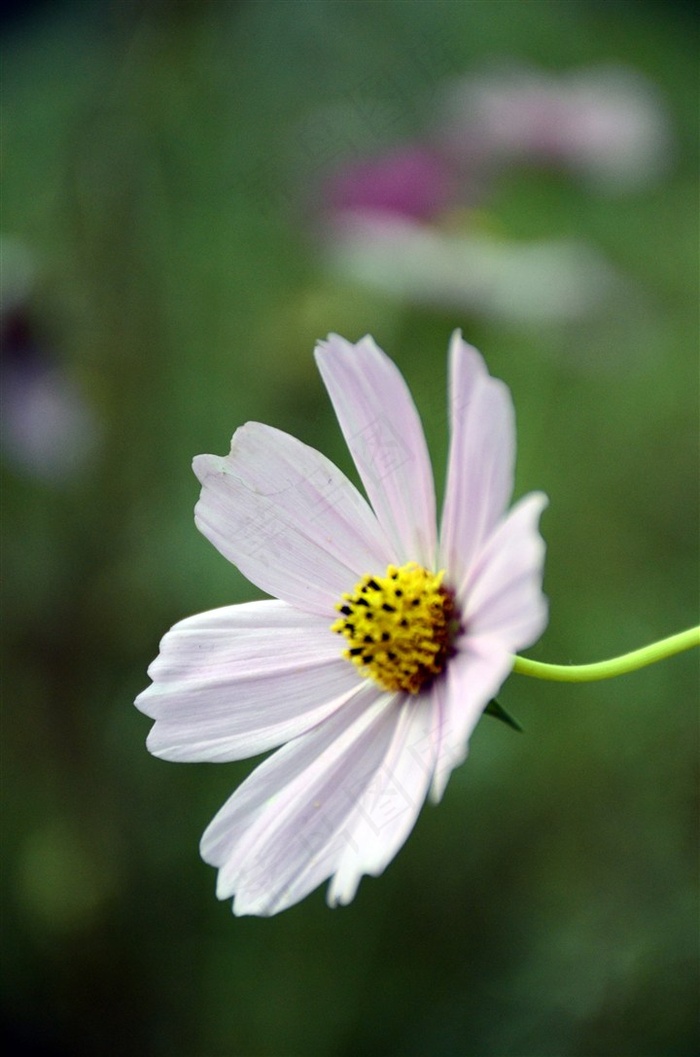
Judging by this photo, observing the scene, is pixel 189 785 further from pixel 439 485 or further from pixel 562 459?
pixel 562 459

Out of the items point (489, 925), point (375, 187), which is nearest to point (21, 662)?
point (489, 925)

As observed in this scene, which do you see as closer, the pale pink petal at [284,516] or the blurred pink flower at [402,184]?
the pale pink petal at [284,516]

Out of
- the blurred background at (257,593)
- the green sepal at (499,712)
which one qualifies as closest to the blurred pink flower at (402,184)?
the blurred background at (257,593)

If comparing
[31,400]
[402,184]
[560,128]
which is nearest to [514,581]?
[31,400]

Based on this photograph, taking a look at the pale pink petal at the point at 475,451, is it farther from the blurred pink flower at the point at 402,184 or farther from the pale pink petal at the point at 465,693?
the blurred pink flower at the point at 402,184

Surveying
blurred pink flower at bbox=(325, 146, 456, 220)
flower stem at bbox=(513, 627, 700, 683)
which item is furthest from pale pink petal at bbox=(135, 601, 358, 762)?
blurred pink flower at bbox=(325, 146, 456, 220)

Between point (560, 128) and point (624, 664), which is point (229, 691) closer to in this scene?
point (624, 664)

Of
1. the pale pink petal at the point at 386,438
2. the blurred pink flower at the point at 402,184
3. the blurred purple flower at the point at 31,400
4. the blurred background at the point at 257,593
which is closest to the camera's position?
the pale pink petal at the point at 386,438

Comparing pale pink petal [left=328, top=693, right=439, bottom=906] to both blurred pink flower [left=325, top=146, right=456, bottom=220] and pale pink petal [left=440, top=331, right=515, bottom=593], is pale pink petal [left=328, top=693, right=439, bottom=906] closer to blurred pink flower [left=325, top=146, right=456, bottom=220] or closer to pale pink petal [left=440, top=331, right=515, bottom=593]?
pale pink petal [left=440, top=331, right=515, bottom=593]
